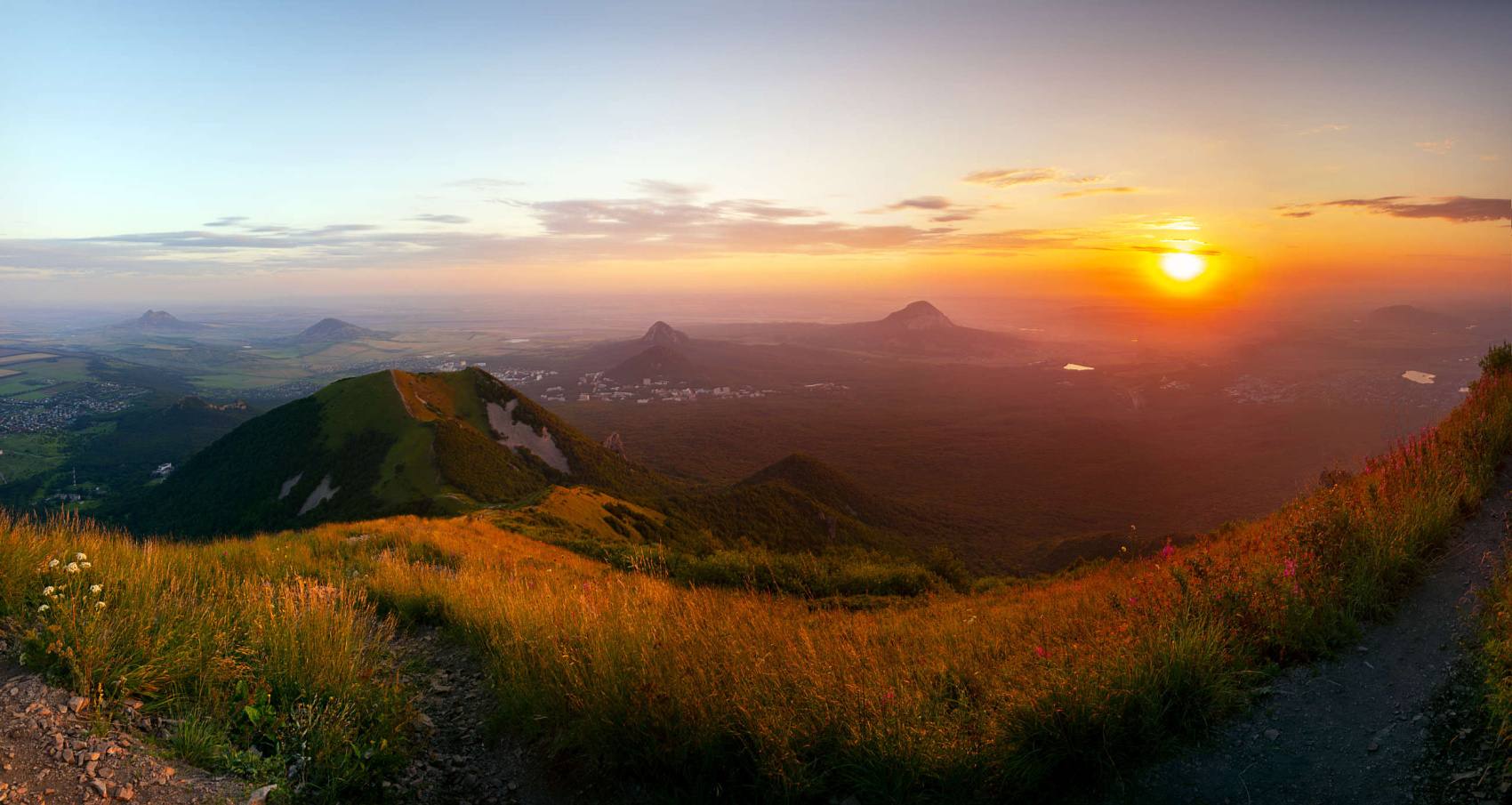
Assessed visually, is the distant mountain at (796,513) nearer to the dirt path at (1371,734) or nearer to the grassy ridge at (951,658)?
the grassy ridge at (951,658)

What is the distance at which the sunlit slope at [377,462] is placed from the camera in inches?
2026

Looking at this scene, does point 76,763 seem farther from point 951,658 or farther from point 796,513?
point 796,513

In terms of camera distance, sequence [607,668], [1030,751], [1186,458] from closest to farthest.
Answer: [1030,751] < [607,668] < [1186,458]

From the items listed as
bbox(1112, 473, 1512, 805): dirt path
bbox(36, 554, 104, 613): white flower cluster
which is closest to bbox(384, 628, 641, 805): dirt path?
bbox(36, 554, 104, 613): white flower cluster

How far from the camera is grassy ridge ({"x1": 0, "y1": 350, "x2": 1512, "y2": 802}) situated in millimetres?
3787

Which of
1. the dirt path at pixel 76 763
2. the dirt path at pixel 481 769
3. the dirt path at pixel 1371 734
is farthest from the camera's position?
the dirt path at pixel 481 769

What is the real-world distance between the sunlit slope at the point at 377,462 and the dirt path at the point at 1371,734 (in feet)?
140

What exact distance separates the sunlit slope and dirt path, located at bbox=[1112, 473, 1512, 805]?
140ft

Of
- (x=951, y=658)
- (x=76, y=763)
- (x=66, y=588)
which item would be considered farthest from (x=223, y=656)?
(x=951, y=658)

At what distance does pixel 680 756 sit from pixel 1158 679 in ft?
11.1

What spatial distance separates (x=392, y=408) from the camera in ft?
205

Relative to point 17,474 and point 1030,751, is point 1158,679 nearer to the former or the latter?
point 1030,751

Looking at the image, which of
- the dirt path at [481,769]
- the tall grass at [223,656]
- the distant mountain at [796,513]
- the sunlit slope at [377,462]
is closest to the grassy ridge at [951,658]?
the tall grass at [223,656]

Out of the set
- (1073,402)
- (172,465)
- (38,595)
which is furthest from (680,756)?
(1073,402)
